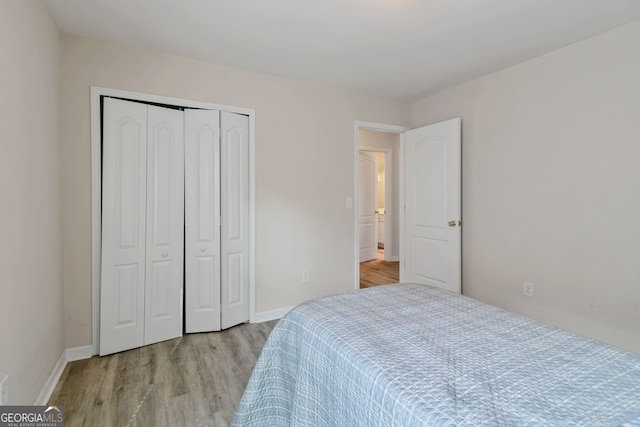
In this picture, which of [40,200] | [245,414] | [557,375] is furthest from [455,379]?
[40,200]

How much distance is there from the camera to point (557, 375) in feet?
3.24

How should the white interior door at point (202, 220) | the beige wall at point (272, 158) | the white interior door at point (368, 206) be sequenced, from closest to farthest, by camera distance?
the beige wall at point (272, 158), the white interior door at point (202, 220), the white interior door at point (368, 206)

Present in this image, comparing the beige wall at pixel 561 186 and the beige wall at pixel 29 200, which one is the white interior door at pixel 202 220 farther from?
the beige wall at pixel 561 186

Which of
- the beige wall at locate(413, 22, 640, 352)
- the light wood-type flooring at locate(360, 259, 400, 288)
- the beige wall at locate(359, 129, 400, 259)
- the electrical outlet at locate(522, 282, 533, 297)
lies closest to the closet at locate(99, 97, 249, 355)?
the light wood-type flooring at locate(360, 259, 400, 288)

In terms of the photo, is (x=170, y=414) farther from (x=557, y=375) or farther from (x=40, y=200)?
(x=557, y=375)

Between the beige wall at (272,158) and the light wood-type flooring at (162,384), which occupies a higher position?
the beige wall at (272,158)

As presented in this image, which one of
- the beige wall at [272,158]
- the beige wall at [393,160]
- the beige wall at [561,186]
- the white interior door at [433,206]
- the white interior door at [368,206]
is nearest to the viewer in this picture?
the beige wall at [561,186]

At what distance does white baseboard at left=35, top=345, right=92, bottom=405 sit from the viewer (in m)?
1.84

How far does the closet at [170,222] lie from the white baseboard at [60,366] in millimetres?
119

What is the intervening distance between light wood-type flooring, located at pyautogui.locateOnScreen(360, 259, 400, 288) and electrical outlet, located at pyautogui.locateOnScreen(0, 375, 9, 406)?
3590mm

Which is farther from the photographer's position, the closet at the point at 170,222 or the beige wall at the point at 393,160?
the beige wall at the point at 393,160

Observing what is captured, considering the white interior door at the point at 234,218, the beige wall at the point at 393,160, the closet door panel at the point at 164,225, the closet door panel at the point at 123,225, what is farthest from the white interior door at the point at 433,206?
the closet door panel at the point at 123,225

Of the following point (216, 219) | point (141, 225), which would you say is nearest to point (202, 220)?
point (216, 219)

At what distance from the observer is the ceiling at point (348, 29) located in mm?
1989
